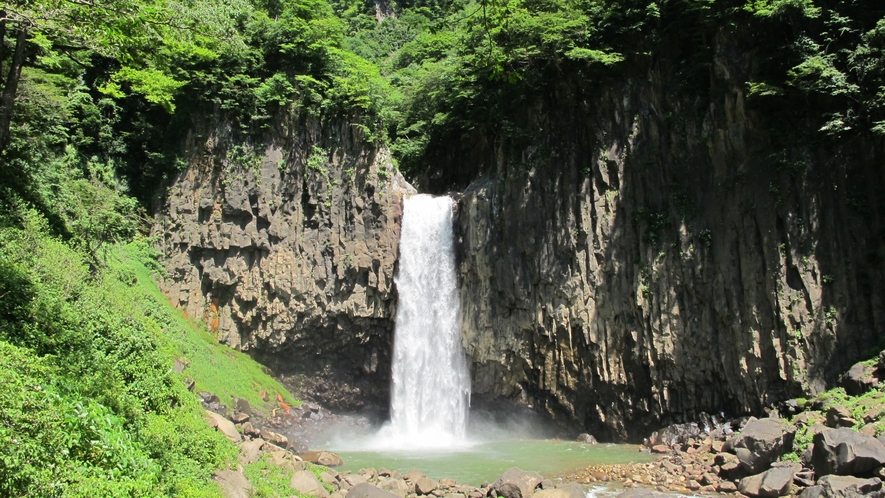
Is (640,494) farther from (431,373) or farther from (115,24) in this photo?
(115,24)

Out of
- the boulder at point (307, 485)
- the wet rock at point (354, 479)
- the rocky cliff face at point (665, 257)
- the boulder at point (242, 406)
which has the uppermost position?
the rocky cliff face at point (665, 257)

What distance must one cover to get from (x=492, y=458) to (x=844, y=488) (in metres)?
10.4

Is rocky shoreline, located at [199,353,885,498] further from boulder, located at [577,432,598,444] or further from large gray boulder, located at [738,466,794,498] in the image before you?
boulder, located at [577,432,598,444]

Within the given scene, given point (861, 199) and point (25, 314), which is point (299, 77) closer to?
point (25, 314)

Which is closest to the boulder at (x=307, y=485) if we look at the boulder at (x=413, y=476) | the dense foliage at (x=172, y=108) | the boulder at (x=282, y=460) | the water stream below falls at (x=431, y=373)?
the boulder at (x=282, y=460)

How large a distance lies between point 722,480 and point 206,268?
21.4 meters

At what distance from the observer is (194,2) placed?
451 inches

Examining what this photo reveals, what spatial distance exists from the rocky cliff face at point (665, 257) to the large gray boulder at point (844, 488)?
628cm

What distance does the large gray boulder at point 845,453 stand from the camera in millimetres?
12797

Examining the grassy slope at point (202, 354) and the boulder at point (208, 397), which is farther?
the grassy slope at point (202, 354)

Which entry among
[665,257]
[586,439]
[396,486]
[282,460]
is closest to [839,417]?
[665,257]

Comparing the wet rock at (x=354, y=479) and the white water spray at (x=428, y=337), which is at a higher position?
the white water spray at (x=428, y=337)

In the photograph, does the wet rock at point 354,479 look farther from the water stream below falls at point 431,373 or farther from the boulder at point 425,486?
the water stream below falls at point 431,373

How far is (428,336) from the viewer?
2561 cm
